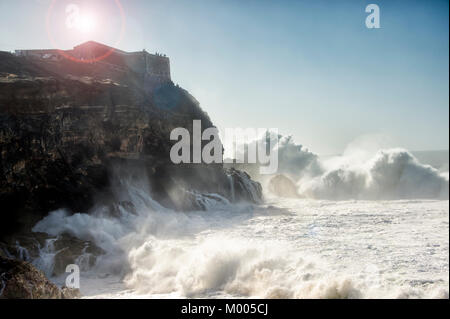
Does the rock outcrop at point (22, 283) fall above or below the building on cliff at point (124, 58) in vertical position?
below

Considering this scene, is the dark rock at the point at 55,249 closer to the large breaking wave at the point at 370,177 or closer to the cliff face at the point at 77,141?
the cliff face at the point at 77,141

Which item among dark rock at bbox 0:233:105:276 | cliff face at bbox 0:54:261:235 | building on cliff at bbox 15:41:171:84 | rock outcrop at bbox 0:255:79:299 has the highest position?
building on cliff at bbox 15:41:171:84

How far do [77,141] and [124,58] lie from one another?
14.5 m

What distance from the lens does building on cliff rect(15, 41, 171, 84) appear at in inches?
966

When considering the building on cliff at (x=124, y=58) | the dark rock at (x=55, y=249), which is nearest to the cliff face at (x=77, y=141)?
the dark rock at (x=55, y=249)

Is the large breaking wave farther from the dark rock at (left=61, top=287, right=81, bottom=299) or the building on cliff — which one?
the building on cliff

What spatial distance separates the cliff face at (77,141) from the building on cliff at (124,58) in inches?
130

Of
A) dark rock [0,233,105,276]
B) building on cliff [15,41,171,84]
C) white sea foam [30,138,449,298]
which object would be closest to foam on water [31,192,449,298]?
white sea foam [30,138,449,298]

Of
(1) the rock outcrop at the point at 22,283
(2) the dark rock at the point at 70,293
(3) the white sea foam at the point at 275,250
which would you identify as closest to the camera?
(1) the rock outcrop at the point at 22,283

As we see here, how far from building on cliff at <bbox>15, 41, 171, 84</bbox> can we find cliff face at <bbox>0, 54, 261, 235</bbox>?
3.29 metres

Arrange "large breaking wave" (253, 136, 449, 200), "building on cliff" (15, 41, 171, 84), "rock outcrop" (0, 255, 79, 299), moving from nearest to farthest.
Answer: "rock outcrop" (0, 255, 79, 299), "large breaking wave" (253, 136, 449, 200), "building on cliff" (15, 41, 171, 84)

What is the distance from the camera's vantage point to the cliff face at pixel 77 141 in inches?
470

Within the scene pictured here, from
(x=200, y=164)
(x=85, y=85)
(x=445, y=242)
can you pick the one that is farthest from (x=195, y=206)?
(x=445, y=242)

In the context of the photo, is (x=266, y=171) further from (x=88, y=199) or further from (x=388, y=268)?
(x=388, y=268)
